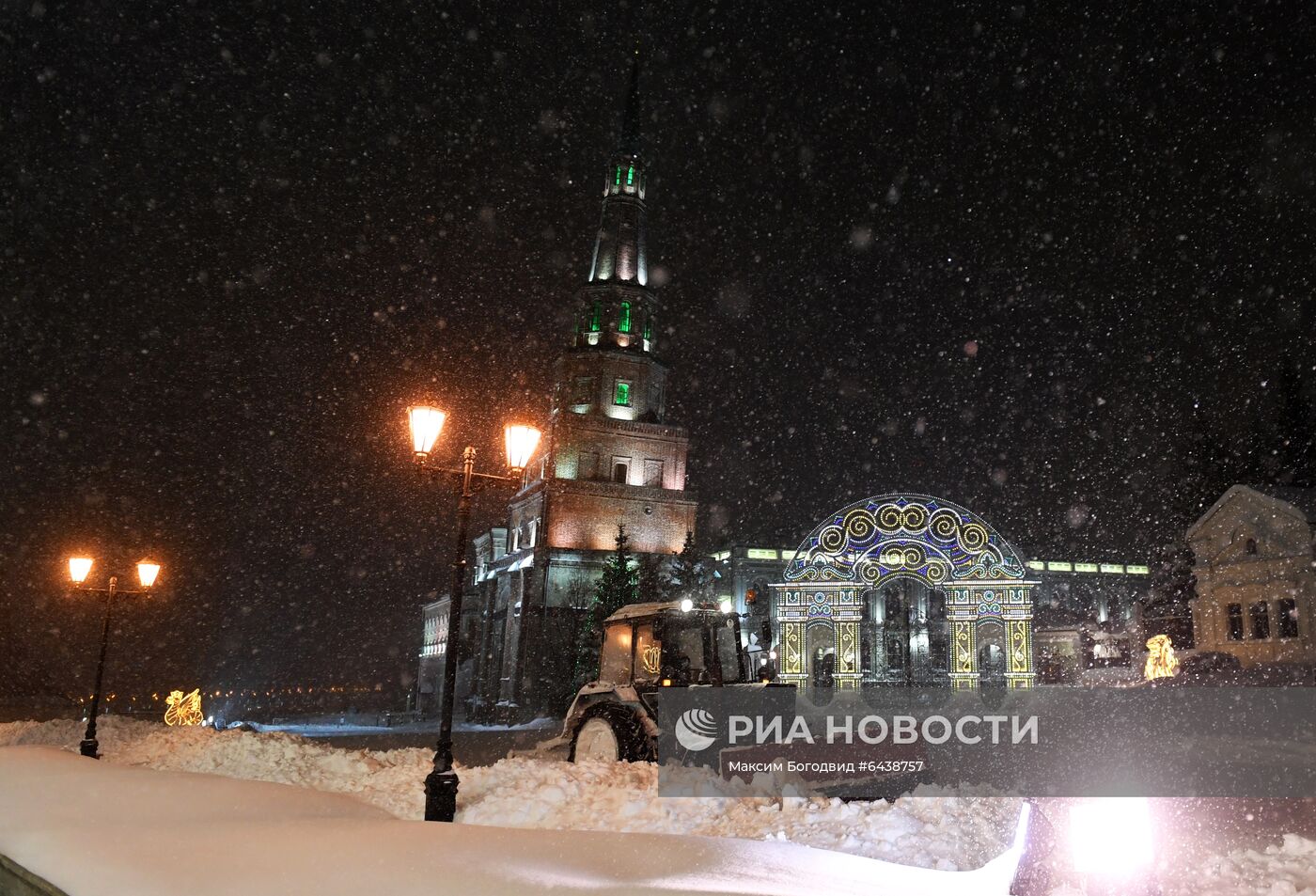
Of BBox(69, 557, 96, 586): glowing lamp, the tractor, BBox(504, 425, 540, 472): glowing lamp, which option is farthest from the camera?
BBox(69, 557, 96, 586): glowing lamp

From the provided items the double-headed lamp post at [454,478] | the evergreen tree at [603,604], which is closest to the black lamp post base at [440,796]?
the double-headed lamp post at [454,478]

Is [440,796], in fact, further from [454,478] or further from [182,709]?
[182,709]

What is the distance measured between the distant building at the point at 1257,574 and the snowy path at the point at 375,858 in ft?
107

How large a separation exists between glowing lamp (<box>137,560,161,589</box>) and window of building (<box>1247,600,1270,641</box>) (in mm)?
37262

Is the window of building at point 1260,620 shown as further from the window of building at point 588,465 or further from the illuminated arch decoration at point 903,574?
the window of building at point 588,465

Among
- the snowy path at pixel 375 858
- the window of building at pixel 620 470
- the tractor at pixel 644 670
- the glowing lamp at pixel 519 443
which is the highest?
the window of building at pixel 620 470

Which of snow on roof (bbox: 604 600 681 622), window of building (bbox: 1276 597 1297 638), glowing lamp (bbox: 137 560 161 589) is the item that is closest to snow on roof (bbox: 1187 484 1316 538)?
window of building (bbox: 1276 597 1297 638)

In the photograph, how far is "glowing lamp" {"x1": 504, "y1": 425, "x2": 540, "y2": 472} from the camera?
431 inches

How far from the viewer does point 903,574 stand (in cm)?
2967

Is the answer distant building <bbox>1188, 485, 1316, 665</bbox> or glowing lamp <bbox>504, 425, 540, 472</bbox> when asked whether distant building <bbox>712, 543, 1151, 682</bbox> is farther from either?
glowing lamp <bbox>504, 425, 540, 472</bbox>

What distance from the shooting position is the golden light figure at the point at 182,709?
31.6 meters

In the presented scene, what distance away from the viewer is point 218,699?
Answer: 83.0m

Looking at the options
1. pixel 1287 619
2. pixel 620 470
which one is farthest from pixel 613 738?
pixel 620 470

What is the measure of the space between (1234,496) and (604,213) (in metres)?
37.3
